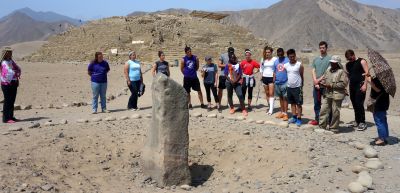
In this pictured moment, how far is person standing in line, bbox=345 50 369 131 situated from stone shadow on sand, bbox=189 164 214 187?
3.62 metres

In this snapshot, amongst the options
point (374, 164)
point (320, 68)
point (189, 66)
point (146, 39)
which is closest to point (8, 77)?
point (189, 66)

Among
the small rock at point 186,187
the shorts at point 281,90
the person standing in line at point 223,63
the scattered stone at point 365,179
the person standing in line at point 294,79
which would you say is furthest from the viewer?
the person standing in line at point 223,63

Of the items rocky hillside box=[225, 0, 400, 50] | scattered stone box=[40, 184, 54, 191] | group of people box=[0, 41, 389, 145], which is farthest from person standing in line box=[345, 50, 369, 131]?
rocky hillside box=[225, 0, 400, 50]

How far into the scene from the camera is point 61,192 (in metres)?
6.81

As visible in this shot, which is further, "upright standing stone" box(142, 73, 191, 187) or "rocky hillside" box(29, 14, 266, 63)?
"rocky hillside" box(29, 14, 266, 63)

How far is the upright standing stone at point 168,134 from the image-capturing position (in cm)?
726

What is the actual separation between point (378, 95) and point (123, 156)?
4728mm

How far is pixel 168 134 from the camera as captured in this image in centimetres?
730

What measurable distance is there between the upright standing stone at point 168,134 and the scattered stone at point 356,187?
261cm

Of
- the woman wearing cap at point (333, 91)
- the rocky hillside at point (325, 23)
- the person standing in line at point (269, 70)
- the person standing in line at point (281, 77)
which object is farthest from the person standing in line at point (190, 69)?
the rocky hillside at point (325, 23)

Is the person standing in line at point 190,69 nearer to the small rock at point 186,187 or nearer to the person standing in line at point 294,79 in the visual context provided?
the person standing in line at point 294,79

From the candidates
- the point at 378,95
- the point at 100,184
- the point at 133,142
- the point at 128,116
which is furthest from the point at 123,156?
the point at 378,95

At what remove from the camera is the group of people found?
9.23m

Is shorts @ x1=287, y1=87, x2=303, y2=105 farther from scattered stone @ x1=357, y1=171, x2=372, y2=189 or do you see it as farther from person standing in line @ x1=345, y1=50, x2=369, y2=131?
scattered stone @ x1=357, y1=171, x2=372, y2=189
